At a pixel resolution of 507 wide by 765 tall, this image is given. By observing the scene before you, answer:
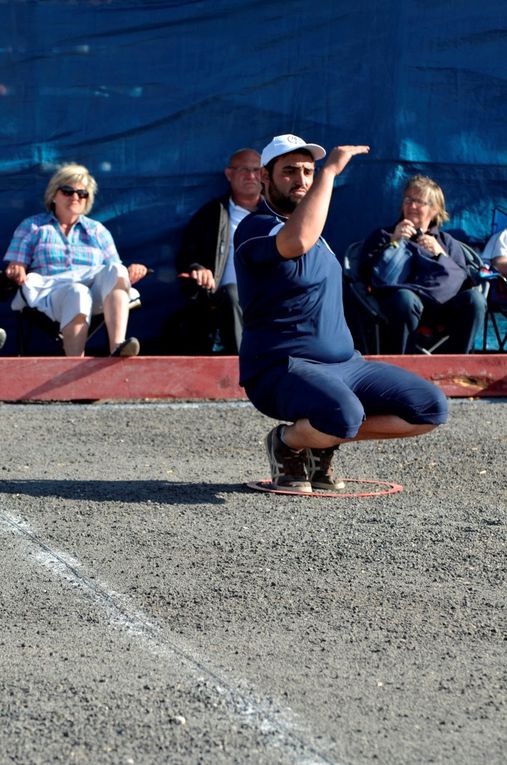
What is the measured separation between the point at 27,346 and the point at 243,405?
209 cm

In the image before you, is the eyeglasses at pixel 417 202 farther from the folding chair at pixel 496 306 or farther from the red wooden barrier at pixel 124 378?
the red wooden barrier at pixel 124 378

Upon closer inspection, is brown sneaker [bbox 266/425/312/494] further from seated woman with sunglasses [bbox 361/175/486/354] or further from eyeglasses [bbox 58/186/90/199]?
eyeglasses [bbox 58/186/90/199]

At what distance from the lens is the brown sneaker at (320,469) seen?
6.00 metres

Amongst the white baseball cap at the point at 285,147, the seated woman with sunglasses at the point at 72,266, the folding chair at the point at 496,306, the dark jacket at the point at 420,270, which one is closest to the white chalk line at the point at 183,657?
the white baseball cap at the point at 285,147

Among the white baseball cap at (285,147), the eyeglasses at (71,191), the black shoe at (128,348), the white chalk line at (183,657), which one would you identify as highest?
the white baseball cap at (285,147)

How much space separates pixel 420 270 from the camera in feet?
31.1

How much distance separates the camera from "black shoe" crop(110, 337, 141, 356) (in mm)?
8422

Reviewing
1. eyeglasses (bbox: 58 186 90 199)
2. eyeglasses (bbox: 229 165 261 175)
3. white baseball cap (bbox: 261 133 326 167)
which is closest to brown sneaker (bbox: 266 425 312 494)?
white baseball cap (bbox: 261 133 326 167)

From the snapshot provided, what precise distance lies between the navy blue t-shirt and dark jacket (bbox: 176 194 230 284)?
3.59 meters

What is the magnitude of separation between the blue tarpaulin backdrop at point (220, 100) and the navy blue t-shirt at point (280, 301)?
408 centimetres

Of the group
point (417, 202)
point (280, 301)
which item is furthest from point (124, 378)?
point (280, 301)

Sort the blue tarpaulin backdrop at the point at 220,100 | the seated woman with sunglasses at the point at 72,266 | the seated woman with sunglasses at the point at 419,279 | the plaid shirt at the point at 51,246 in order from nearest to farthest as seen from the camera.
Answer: the seated woman with sunglasses at the point at 72,266 < the plaid shirt at the point at 51,246 < the seated woman with sunglasses at the point at 419,279 < the blue tarpaulin backdrop at the point at 220,100

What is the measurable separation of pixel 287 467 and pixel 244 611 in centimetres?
182

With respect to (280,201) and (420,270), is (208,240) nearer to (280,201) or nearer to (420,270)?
(420,270)
